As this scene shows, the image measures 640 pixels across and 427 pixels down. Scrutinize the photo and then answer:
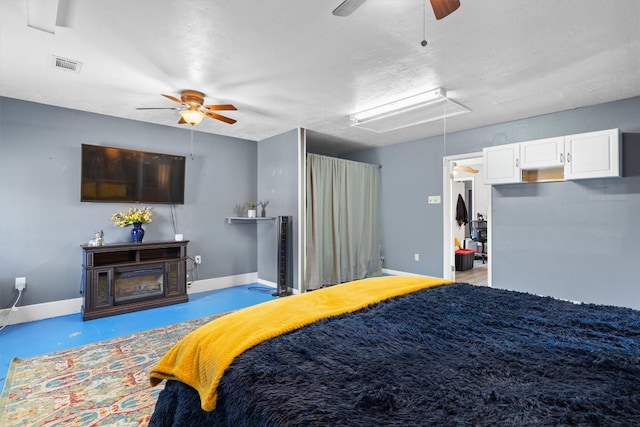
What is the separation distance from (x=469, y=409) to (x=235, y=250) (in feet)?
16.2

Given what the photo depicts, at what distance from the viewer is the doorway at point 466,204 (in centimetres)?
521

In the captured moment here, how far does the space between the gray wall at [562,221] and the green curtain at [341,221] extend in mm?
1031

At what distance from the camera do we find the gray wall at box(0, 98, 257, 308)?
359cm

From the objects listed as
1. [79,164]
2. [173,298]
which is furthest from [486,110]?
[79,164]

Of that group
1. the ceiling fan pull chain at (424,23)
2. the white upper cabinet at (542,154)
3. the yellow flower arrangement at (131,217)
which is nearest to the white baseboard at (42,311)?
the yellow flower arrangement at (131,217)

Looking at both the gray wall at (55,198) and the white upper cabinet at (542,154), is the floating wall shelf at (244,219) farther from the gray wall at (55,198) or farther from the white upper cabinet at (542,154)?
the white upper cabinet at (542,154)

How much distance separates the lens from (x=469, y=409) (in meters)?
0.86

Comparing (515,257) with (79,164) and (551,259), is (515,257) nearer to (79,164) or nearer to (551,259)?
(551,259)

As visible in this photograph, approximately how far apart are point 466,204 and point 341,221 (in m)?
4.20

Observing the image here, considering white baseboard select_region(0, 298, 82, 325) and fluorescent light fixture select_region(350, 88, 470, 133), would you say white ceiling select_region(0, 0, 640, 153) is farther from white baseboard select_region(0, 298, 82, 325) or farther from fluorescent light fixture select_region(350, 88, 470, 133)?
white baseboard select_region(0, 298, 82, 325)

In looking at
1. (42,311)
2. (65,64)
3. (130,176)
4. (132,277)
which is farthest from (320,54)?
(42,311)

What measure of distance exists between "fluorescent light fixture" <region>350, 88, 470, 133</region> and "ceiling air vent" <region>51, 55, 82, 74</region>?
298 centimetres

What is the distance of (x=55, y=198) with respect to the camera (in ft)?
12.6

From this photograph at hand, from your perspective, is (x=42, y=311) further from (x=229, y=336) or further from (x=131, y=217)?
(x=229, y=336)
